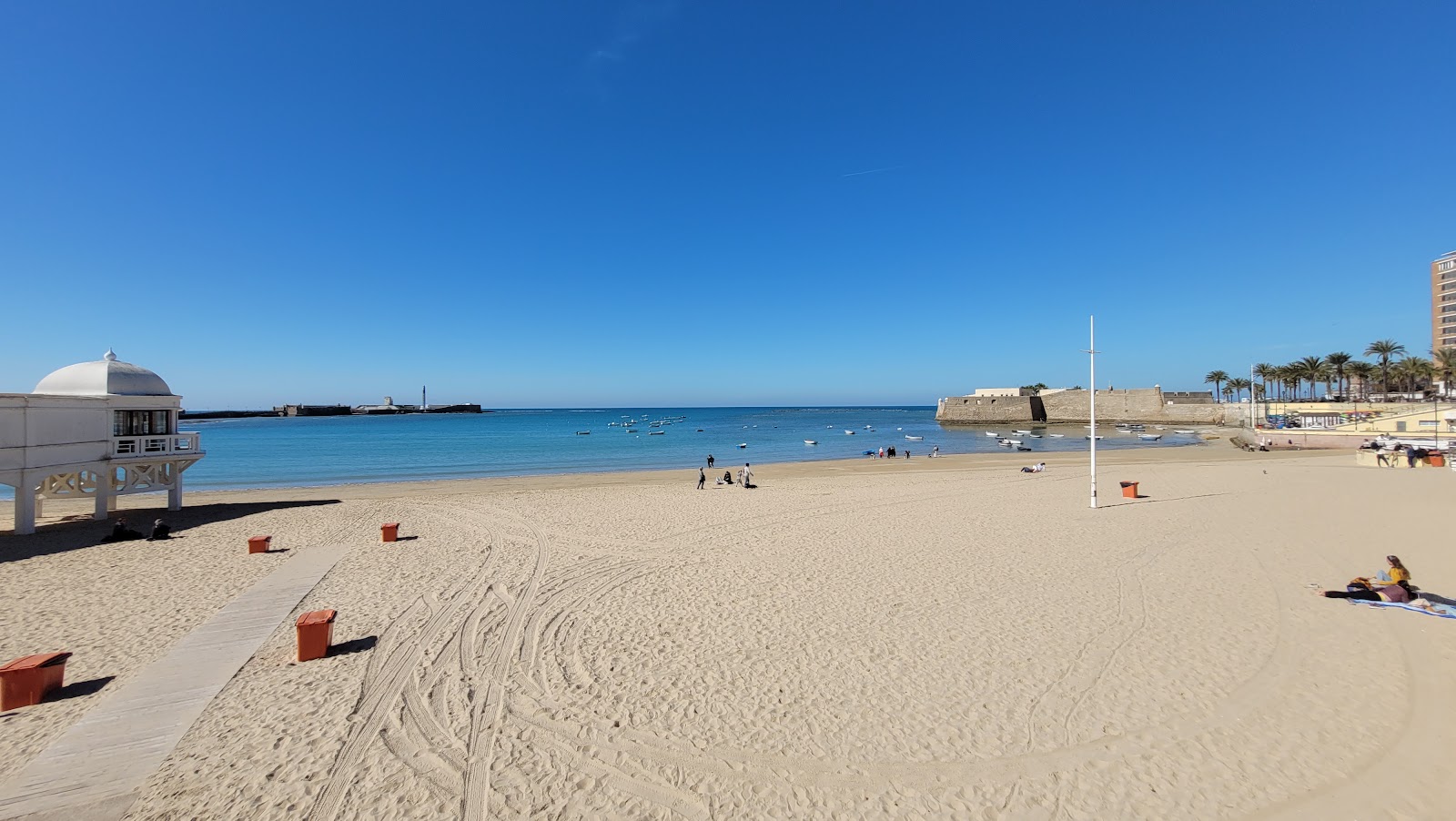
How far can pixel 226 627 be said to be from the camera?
8.67 meters

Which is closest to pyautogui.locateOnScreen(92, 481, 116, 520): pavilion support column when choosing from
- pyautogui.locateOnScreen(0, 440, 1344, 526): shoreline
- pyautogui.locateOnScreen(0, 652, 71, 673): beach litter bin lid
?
pyautogui.locateOnScreen(0, 440, 1344, 526): shoreline

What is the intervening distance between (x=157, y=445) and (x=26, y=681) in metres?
16.4

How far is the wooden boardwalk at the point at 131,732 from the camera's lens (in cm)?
477

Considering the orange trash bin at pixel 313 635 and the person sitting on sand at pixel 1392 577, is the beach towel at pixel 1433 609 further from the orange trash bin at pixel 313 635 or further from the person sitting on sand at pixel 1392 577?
the orange trash bin at pixel 313 635

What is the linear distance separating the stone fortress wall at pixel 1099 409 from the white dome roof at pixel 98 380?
101m

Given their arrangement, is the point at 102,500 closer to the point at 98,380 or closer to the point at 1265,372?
the point at 98,380

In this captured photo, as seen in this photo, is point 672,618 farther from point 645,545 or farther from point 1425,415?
point 1425,415

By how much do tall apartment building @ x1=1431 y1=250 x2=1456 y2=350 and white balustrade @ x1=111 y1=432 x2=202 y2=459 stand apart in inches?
5566

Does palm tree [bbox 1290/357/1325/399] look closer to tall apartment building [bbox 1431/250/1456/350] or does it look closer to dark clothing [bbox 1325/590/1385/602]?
tall apartment building [bbox 1431/250/1456/350]

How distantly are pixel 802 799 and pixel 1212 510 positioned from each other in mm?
18345

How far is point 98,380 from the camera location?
1758 cm

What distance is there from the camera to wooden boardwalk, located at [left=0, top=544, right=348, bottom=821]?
15.6 feet

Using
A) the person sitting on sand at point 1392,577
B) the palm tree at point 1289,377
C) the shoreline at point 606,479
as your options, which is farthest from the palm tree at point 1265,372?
the person sitting on sand at point 1392,577

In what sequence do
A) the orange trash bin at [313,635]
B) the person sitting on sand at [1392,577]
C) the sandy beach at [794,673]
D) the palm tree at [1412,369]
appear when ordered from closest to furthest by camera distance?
1. the sandy beach at [794,673]
2. the orange trash bin at [313,635]
3. the person sitting on sand at [1392,577]
4. the palm tree at [1412,369]
